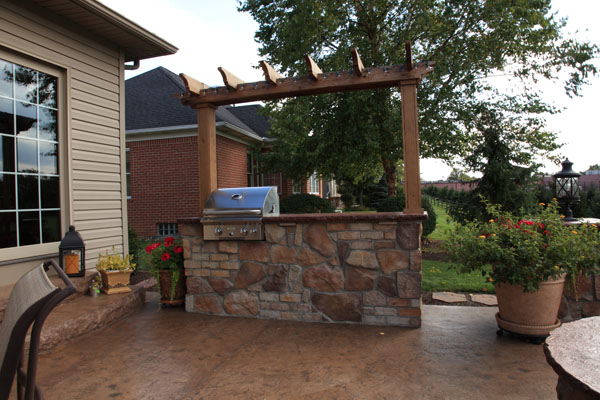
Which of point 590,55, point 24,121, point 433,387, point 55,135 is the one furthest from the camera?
point 590,55

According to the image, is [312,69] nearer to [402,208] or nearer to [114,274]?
[114,274]

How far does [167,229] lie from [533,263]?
925cm

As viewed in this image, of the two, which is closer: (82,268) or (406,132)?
(406,132)

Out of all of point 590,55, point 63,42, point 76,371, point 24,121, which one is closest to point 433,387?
point 76,371

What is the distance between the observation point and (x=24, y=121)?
3.55 meters

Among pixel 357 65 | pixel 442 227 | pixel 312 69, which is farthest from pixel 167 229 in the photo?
pixel 357 65

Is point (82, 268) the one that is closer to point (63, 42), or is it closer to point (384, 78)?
point (63, 42)

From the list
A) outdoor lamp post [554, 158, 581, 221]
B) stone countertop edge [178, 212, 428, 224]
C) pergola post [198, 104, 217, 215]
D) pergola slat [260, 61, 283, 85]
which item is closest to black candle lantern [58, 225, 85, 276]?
pergola post [198, 104, 217, 215]

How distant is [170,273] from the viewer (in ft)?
12.7

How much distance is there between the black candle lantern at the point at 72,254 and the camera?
363 centimetres

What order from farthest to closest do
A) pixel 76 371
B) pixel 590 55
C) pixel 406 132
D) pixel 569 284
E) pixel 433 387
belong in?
pixel 590 55 < pixel 406 132 < pixel 569 284 < pixel 76 371 < pixel 433 387

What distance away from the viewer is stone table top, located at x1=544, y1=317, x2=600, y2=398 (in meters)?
1.14

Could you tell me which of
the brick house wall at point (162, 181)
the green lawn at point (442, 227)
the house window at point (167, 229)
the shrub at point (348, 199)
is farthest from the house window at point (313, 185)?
the house window at point (167, 229)

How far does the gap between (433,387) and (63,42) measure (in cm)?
463
